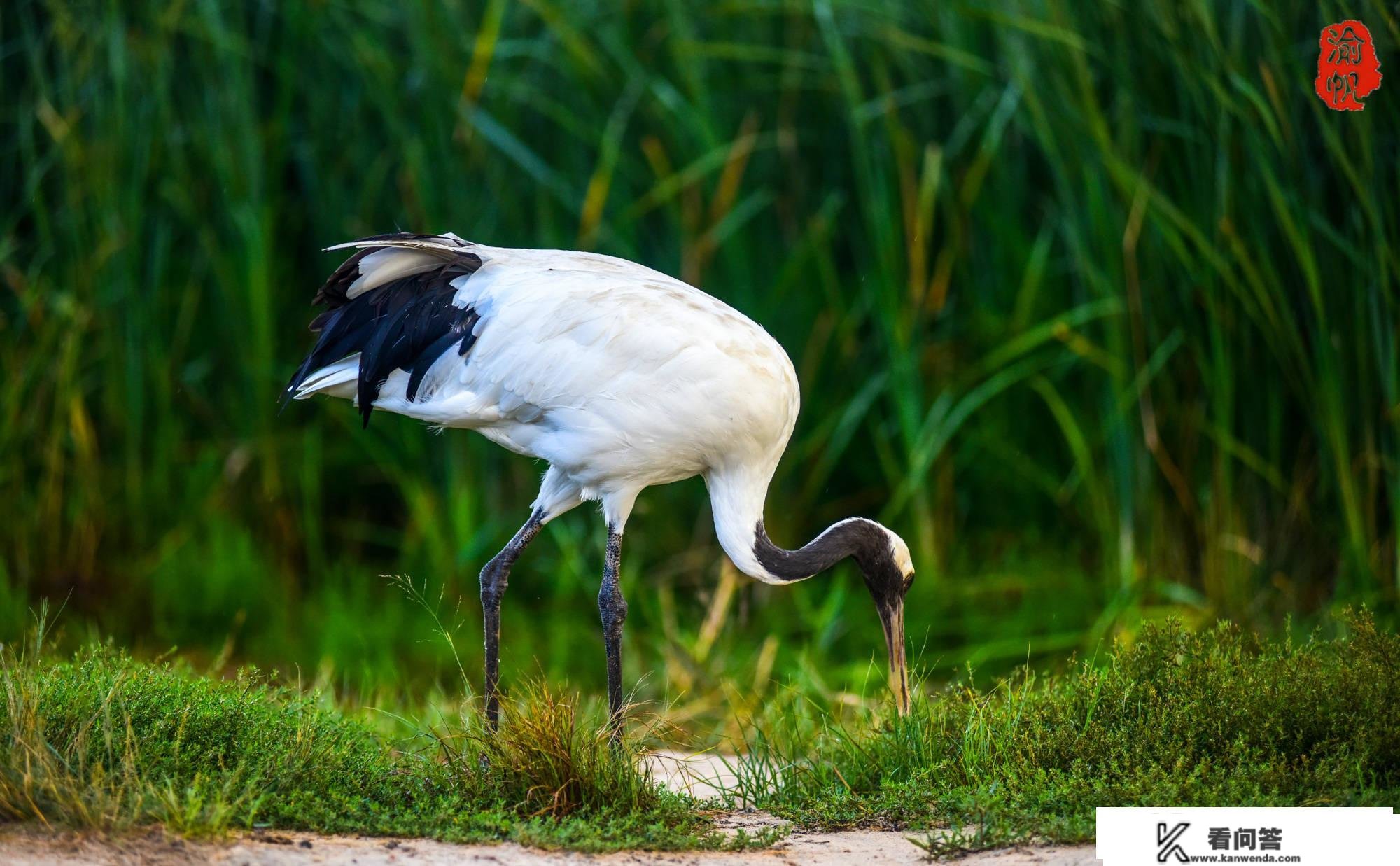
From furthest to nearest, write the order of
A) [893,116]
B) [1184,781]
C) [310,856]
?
[893,116], [1184,781], [310,856]

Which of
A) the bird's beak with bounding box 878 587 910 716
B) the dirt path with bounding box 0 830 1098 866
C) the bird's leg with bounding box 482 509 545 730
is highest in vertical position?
the bird's leg with bounding box 482 509 545 730

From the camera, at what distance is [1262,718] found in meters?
4.36

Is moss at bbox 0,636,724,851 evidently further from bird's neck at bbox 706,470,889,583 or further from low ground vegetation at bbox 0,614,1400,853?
bird's neck at bbox 706,470,889,583

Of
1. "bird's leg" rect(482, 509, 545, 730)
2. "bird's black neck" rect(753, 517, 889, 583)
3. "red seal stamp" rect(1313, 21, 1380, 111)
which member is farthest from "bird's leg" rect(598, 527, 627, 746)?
"red seal stamp" rect(1313, 21, 1380, 111)

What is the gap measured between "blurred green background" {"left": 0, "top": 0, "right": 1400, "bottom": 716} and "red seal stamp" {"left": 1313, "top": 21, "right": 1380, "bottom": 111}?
0.28 m

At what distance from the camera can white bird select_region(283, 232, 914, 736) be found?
191 inches

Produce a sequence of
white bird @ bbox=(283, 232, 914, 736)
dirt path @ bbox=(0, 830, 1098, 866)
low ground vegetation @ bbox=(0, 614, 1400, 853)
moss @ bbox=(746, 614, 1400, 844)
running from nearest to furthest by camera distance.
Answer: dirt path @ bbox=(0, 830, 1098, 866)
low ground vegetation @ bbox=(0, 614, 1400, 853)
moss @ bbox=(746, 614, 1400, 844)
white bird @ bbox=(283, 232, 914, 736)

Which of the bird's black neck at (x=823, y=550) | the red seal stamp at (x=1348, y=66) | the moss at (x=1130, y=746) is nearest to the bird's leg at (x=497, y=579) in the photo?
the bird's black neck at (x=823, y=550)

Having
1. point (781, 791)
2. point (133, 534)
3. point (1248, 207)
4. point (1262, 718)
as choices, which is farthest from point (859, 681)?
point (133, 534)

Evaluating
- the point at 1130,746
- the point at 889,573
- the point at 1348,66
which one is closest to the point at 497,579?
the point at 889,573

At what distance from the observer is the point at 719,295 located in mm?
7180

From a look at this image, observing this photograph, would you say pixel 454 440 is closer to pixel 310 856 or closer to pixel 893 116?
pixel 893 116

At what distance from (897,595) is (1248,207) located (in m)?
2.20

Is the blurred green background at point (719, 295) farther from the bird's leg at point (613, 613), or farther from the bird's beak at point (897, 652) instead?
the bird's leg at point (613, 613)
